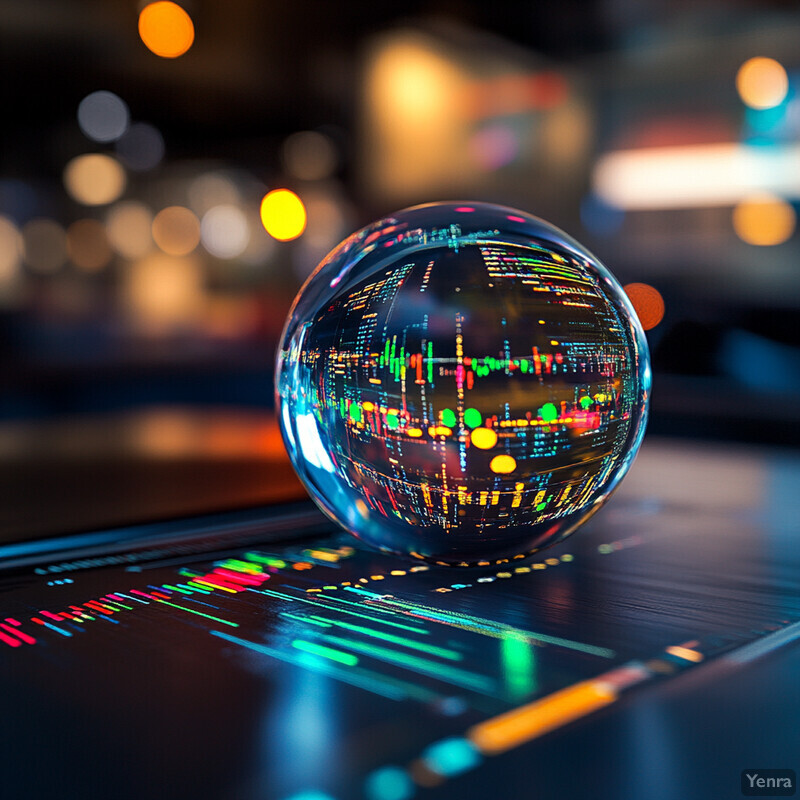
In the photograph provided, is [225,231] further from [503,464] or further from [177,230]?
[503,464]

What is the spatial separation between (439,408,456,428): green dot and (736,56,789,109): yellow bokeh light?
14.6 ft

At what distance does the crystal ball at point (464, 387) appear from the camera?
41 centimetres

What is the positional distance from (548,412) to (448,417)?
1.8 inches

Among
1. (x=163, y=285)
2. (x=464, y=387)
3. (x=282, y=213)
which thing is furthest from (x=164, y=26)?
(x=163, y=285)

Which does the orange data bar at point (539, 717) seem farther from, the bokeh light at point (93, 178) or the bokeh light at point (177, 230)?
the bokeh light at point (177, 230)

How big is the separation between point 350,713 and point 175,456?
804 millimetres

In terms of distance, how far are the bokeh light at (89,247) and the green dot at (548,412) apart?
25.5 ft

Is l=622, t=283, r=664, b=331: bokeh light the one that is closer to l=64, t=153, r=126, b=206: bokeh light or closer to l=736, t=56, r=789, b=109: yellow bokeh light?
l=736, t=56, r=789, b=109: yellow bokeh light

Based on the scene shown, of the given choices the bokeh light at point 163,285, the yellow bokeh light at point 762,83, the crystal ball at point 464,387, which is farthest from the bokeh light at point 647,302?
the bokeh light at point 163,285

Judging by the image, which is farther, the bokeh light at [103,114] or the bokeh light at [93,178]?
the bokeh light at [93,178]

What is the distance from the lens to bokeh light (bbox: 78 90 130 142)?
4879mm

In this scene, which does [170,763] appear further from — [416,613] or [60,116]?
[60,116]

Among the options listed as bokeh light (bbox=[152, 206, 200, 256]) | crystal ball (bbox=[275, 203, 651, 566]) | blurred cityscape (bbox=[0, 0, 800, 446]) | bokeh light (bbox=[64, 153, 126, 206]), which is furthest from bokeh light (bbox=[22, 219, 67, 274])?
crystal ball (bbox=[275, 203, 651, 566])

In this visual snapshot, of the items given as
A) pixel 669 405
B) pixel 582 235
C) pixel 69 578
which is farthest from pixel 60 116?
pixel 69 578
